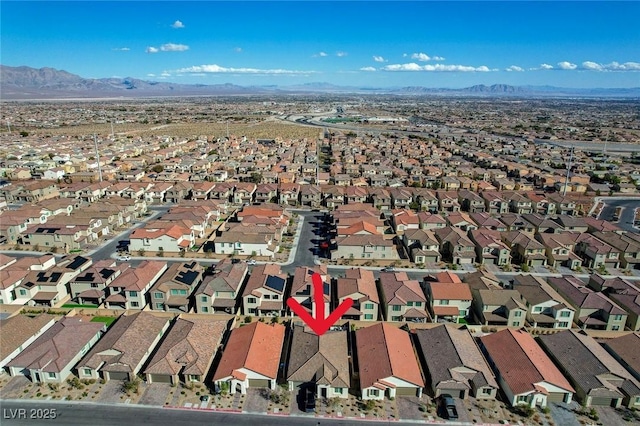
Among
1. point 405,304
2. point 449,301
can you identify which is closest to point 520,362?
point 449,301

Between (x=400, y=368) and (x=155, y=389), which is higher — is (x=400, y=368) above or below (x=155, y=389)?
above

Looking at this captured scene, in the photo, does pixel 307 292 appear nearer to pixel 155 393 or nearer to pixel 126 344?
pixel 155 393

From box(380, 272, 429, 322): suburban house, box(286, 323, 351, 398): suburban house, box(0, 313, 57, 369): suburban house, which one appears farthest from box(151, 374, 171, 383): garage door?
box(380, 272, 429, 322): suburban house

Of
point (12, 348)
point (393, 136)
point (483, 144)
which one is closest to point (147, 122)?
point (393, 136)

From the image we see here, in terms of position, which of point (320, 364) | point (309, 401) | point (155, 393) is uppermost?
point (320, 364)

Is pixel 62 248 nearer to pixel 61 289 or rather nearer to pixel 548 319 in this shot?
pixel 61 289

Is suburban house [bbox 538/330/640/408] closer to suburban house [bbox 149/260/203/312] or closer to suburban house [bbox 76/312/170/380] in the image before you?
suburban house [bbox 76/312/170/380]
